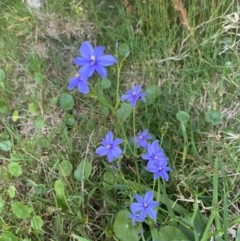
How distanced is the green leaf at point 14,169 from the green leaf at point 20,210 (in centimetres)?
13

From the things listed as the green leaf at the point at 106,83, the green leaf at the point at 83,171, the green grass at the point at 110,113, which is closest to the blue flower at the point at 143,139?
the green grass at the point at 110,113

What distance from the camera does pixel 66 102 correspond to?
174 centimetres

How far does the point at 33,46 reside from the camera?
1.94m

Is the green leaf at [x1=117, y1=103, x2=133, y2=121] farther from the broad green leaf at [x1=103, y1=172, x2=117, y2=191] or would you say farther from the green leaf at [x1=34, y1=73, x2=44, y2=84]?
the green leaf at [x1=34, y1=73, x2=44, y2=84]

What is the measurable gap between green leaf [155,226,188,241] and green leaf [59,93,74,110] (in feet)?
2.10

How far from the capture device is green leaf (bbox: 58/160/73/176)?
5.02 ft

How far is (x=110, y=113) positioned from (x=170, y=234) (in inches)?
22.1

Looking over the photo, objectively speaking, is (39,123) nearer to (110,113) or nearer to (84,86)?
(110,113)

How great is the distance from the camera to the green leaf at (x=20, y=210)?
4.77 feet

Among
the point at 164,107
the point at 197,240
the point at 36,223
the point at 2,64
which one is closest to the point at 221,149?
the point at 164,107

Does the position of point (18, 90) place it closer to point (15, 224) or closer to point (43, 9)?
point (43, 9)

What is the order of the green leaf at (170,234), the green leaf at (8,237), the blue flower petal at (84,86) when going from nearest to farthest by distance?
the blue flower petal at (84,86) < the green leaf at (170,234) < the green leaf at (8,237)

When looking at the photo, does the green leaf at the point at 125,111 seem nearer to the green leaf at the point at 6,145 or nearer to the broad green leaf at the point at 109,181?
the broad green leaf at the point at 109,181

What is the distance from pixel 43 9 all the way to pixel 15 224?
3.16ft
